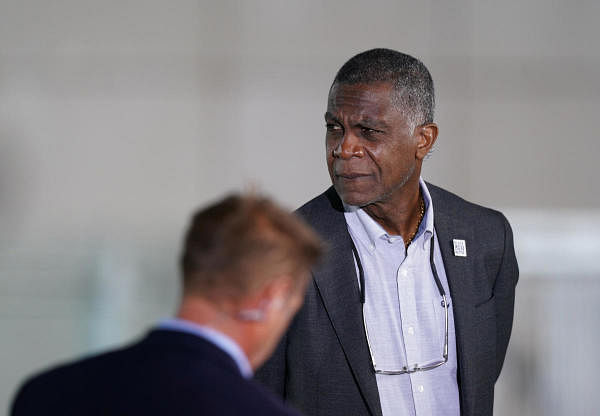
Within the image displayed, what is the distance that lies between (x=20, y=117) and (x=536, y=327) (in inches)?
121

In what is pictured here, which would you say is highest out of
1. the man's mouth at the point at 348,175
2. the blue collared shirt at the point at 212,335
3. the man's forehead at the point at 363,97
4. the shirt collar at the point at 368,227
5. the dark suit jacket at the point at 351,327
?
the man's forehead at the point at 363,97

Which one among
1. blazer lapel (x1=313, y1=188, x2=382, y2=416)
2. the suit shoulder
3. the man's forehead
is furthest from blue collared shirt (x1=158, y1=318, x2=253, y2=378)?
the suit shoulder

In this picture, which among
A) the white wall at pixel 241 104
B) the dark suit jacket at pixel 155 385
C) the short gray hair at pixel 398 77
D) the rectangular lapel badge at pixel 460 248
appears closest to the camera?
the dark suit jacket at pixel 155 385

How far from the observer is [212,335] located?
1359mm

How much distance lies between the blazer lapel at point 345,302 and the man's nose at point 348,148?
237mm

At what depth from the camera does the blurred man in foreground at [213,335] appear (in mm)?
1286

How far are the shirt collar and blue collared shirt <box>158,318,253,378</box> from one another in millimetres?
1290

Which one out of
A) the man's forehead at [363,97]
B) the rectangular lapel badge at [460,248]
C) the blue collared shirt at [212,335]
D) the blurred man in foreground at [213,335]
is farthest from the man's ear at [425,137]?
the blue collared shirt at [212,335]

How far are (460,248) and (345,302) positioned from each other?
1.39ft

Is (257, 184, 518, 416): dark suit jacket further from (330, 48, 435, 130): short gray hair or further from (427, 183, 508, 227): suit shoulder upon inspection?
(330, 48, 435, 130): short gray hair

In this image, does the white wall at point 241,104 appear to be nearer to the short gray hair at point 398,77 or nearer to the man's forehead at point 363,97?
the short gray hair at point 398,77

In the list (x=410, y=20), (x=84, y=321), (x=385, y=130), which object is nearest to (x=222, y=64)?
(x=410, y=20)

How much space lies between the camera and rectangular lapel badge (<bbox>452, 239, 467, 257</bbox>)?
2.71 metres

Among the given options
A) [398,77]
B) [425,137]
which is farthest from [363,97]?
[425,137]
